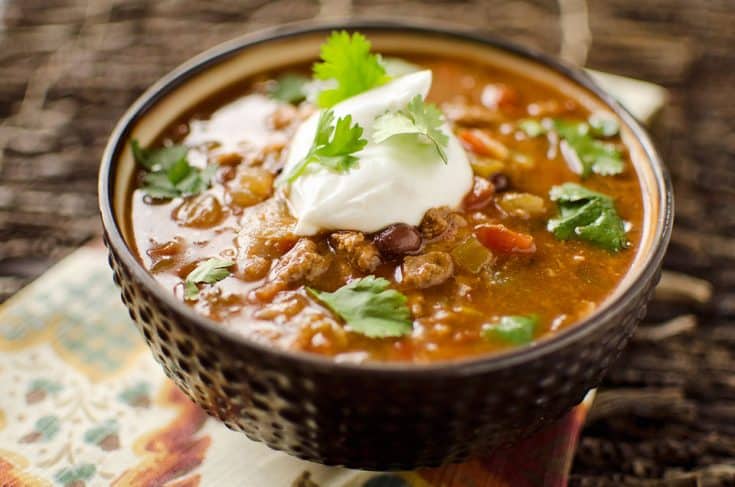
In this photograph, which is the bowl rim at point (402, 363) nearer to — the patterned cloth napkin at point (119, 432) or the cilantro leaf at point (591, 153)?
the cilantro leaf at point (591, 153)

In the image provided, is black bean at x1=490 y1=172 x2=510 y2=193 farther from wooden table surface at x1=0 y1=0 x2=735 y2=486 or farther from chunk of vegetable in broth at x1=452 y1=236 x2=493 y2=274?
wooden table surface at x1=0 y1=0 x2=735 y2=486

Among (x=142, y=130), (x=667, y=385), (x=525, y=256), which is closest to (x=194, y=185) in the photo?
(x=142, y=130)

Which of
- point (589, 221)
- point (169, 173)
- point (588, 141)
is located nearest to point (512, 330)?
point (589, 221)

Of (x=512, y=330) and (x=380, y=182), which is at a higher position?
(x=380, y=182)

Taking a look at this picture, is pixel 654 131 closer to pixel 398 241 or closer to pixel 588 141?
pixel 588 141

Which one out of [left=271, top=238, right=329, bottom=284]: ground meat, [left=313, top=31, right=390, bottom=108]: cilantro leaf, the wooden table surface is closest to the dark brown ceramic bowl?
[left=271, top=238, right=329, bottom=284]: ground meat

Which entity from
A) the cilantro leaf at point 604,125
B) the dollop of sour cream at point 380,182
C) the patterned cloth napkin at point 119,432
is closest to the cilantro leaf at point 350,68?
the dollop of sour cream at point 380,182

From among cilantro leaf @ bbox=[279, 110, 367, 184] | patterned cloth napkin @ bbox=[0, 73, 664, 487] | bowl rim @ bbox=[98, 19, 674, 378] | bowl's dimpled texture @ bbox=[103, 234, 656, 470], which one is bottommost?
patterned cloth napkin @ bbox=[0, 73, 664, 487]
